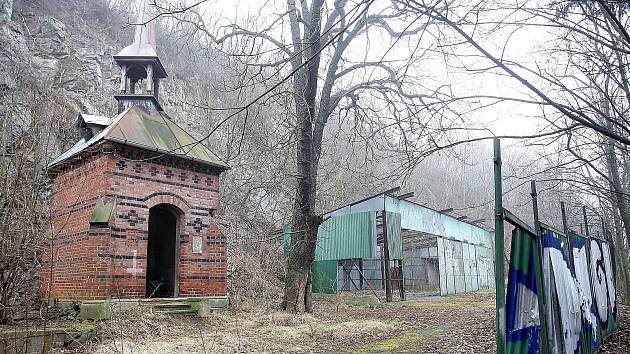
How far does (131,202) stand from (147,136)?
2.03 meters

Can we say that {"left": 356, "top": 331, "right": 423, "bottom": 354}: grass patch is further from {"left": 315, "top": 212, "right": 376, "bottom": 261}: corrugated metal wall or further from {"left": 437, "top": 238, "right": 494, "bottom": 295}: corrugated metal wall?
{"left": 437, "top": 238, "right": 494, "bottom": 295}: corrugated metal wall

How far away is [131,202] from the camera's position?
12.6m

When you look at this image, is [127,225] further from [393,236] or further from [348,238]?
[393,236]

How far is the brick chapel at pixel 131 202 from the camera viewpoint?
478 inches

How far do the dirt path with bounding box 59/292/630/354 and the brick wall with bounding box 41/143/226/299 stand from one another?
1297mm

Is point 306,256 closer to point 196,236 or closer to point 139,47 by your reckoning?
point 196,236

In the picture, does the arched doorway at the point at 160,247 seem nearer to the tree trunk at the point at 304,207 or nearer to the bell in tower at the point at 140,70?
the bell in tower at the point at 140,70

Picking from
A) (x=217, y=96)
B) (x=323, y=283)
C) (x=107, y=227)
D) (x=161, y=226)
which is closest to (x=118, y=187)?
(x=107, y=227)

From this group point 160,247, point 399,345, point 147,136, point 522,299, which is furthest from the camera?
point 160,247

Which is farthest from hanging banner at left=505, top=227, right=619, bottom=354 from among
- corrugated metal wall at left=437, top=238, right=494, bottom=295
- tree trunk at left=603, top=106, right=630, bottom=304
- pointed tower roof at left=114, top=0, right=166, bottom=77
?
corrugated metal wall at left=437, top=238, right=494, bottom=295

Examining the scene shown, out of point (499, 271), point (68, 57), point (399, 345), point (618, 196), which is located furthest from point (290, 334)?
point (68, 57)

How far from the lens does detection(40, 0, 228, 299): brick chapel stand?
478 inches

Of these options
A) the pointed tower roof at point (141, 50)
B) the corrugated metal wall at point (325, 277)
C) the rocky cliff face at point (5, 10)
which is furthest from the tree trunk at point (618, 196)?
the rocky cliff face at point (5, 10)

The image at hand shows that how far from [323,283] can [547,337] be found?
20.8m
